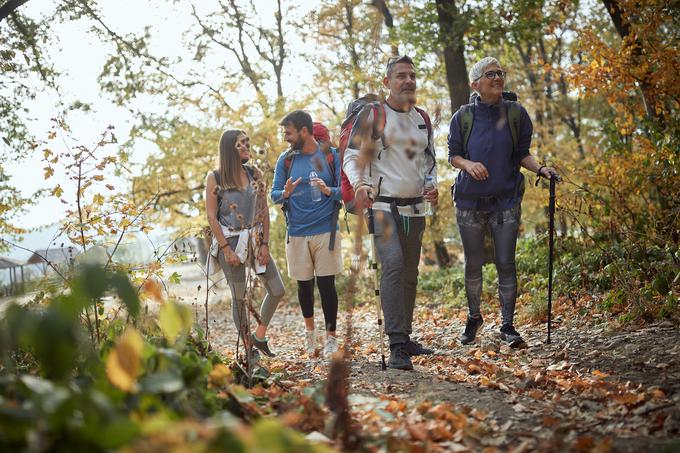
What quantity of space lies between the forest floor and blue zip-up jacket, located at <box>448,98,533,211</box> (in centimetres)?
123

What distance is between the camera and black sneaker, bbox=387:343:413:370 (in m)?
4.68

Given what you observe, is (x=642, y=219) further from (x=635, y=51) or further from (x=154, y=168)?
(x=154, y=168)

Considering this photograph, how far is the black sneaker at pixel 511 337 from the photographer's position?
5270mm

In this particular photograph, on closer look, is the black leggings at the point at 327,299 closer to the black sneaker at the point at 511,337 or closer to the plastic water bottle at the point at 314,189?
the plastic water bottle at the point at 314,189

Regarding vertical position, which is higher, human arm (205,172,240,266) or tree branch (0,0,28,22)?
tree branch (0,0,28,22)

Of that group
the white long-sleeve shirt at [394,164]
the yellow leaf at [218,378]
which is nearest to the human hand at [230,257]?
the white long-sleeve shirt at [394,164]

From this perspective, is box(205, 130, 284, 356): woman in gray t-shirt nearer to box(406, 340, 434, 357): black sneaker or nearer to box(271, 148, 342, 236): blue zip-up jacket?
box(271, 148, 342, 236): blue zip-up jacket

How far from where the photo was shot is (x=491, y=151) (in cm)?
530

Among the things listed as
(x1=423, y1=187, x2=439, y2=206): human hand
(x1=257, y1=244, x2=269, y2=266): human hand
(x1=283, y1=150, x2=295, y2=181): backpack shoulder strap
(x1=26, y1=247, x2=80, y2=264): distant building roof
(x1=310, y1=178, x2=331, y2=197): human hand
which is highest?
(x1=283, y1=150, x2=295, y2=181): backpack shoulder strap

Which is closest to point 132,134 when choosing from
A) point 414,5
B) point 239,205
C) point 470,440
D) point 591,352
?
point 414,5

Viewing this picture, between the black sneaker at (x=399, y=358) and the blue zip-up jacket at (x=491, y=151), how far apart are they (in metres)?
1.39

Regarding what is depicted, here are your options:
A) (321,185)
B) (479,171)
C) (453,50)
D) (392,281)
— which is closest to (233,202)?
(321,185)

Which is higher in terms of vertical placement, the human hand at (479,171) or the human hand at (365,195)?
the human hand at (479,171)

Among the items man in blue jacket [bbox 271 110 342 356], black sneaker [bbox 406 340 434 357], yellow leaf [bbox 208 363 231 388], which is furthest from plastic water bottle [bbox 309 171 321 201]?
yellow leaf [bbox 208 363 231 388]
